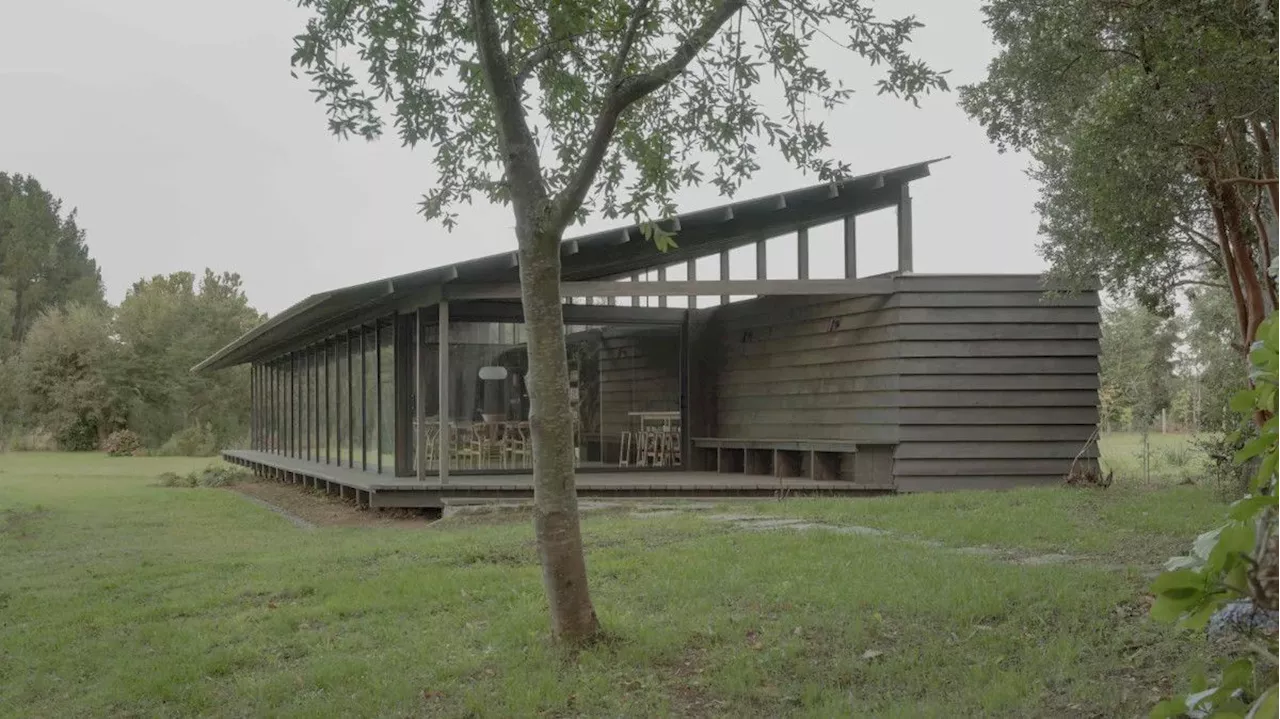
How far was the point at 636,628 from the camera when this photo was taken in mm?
5789

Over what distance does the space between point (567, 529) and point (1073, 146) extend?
17.9 ft

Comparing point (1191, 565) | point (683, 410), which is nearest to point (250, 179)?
point (683, 410)

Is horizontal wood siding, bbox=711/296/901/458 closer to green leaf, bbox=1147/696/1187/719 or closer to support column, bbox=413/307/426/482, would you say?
support column, bbox=413/307/426/482

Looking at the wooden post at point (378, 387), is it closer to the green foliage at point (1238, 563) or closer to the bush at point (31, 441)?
the green foliage at point (1238, 563)

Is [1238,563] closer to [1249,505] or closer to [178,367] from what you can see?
[1249,505]

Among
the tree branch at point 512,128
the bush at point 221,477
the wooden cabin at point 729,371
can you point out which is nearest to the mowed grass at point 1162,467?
the wooden cabin at point 729,371

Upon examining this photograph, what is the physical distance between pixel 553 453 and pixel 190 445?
119ft

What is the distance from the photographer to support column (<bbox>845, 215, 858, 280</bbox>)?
563 inches

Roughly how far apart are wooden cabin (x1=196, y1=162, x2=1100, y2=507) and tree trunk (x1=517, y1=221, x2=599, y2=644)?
5780 mm

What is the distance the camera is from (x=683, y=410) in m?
16.9

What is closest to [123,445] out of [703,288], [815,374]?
[815,374]

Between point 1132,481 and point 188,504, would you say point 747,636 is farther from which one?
point 188,504

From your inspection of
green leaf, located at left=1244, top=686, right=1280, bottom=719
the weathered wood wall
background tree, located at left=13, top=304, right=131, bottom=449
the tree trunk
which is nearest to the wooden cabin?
the weathered wood wall

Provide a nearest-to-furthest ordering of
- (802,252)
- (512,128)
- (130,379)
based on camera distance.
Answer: (512,128) < (802,252) < (130,379)
